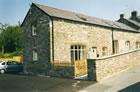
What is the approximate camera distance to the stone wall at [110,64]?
1814 cm

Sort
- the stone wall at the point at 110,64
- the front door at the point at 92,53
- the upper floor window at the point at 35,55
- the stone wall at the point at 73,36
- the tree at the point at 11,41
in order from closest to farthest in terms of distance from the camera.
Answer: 1. the stone wall at the point at 110,64
2. the stone wall at the point at 73,36
3. the upper floor window at the point at 35,55
4. the front door at the point at 92,53
5. the tree at the point at 11,41

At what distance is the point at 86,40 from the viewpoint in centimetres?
2752

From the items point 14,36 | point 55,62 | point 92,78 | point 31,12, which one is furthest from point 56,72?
point 14,36

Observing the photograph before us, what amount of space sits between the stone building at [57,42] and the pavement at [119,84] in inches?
134

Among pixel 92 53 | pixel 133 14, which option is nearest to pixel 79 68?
pixel 92 53

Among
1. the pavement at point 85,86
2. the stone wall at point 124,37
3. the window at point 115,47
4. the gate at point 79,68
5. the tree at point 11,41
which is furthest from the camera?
the tree at point 11,41

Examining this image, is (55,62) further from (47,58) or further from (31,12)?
(31,12)

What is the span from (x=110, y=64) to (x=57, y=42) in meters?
Answer: 6.35

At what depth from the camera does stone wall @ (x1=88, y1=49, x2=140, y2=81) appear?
59.5 ft

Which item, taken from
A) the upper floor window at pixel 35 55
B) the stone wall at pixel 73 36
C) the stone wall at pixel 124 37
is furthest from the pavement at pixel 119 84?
the stone wall at pixel 124 37

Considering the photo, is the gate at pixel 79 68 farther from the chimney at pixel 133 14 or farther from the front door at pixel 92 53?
the chimney at pixel 133 14

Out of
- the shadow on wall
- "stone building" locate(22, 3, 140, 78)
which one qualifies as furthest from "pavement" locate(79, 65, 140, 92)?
"stone building" locate(22, 3, 140, 78)

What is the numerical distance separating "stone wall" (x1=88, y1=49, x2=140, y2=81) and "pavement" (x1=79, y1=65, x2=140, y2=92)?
588 mm

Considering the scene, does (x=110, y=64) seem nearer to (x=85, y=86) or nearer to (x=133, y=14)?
(x=85, y=86)
